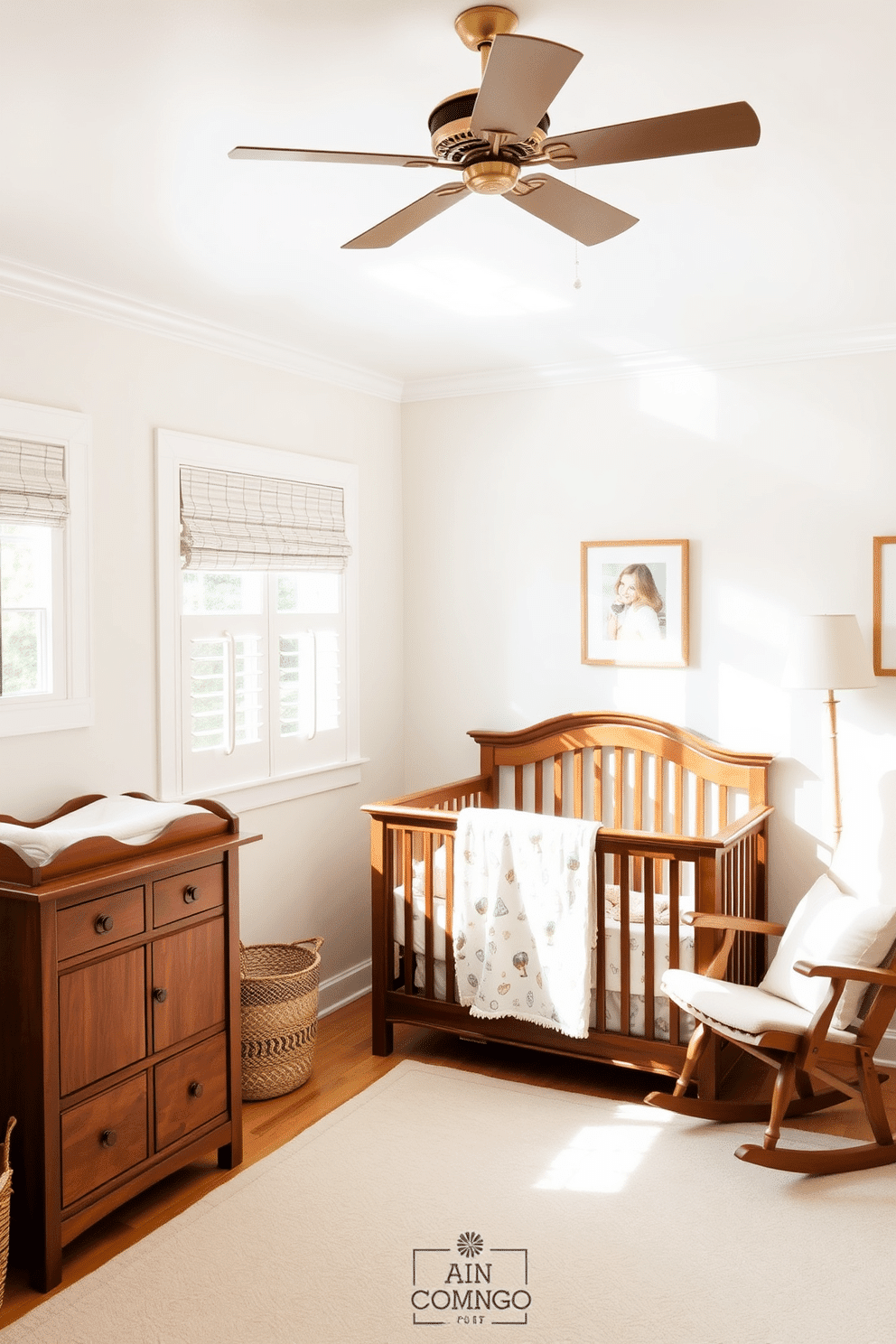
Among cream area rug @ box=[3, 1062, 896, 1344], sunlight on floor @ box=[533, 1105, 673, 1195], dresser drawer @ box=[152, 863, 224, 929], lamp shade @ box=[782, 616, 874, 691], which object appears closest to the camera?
cream area rug @ box=[3, 1062, 896, 1344]

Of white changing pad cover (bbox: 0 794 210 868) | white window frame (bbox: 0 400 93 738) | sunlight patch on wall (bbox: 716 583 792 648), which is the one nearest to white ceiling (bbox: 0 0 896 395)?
white window frame (bbox: 0 400 93 738)

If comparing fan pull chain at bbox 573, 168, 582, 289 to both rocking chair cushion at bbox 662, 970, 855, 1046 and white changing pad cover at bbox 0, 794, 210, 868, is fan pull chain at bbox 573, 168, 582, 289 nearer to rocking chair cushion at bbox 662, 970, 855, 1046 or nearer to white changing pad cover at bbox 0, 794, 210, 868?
white changing pad cover at bbox 0, 794, 210, 868

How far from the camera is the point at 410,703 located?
476cm

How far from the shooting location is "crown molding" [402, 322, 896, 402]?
3.74 meters

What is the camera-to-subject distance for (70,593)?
10.2 feet

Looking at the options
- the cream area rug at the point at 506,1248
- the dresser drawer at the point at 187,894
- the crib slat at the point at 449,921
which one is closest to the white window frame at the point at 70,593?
the dresser drawer at the point at 187,894

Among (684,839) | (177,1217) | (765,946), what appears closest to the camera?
(177,1217)

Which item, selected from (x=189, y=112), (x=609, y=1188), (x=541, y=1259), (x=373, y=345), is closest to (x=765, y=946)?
(x=609, y=1188)

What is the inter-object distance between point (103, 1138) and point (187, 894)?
0.61 meters

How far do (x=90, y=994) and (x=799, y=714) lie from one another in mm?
2619

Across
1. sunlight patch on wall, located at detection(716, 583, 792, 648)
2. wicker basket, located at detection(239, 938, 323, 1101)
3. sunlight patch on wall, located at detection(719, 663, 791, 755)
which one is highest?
sunlight patch on wall, located at detection(716, 583, 792, 648)

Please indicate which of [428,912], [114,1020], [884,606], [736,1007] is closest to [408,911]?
[428,912]

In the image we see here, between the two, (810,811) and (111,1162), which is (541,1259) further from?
(810,811)

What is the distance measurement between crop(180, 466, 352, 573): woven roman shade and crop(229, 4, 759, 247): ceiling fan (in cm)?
177
